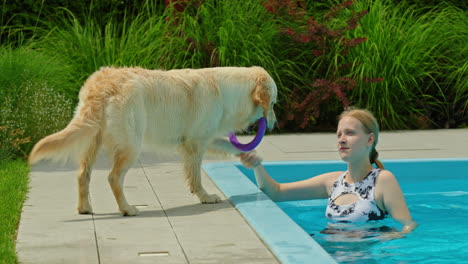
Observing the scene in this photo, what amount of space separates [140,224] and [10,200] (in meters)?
1.12

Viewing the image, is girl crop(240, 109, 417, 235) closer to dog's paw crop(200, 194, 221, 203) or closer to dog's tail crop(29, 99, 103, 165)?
dog's paw crop(200, 194, 221, 203)

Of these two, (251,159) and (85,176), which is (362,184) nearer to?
(251,159)

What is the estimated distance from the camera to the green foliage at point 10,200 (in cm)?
378

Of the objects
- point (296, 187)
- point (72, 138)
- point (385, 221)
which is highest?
point (72, 138)

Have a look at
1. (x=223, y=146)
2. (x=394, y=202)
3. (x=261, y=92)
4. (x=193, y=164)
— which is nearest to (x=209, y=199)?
(x=193, y=164)

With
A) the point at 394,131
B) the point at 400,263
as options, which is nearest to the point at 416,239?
the point at 400,263

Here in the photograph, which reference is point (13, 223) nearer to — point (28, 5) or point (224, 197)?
point (224, 197)

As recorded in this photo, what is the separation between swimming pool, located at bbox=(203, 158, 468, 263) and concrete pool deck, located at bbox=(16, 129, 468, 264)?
117 millimetres

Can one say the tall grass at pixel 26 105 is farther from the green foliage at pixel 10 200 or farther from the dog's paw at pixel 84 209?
the dog's paw at pixel 84 209

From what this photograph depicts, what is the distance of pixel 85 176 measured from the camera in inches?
197

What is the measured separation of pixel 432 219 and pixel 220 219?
6.49 ft

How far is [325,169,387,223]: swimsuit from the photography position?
462 centimetres

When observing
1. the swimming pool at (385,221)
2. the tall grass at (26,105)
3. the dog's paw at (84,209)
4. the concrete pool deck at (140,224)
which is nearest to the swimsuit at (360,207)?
the swimming pool at (385,221)

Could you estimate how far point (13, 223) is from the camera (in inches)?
176
